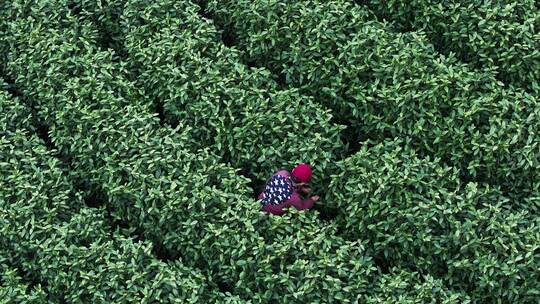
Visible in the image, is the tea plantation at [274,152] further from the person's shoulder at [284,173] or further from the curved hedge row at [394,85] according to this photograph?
the person's shoulder at [284,173]

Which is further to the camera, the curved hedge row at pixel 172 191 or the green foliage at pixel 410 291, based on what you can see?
the curved hedge row at pixel 172 191

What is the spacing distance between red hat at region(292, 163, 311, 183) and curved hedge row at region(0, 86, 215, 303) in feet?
3.71

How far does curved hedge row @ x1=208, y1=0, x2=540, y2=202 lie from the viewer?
6.36 m

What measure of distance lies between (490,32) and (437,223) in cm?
183

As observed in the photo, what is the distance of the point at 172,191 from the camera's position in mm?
6367

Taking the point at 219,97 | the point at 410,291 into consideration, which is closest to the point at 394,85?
the point at 219,97

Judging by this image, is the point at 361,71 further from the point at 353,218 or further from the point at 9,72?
the point at 9,72

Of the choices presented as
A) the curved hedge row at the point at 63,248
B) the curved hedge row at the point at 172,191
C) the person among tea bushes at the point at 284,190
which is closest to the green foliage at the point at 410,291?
the curved hedge row at the point at 172,191

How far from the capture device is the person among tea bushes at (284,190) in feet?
20.6

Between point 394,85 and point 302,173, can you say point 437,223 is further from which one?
point 394,85

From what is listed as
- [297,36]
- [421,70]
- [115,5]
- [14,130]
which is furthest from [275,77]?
[14,130]

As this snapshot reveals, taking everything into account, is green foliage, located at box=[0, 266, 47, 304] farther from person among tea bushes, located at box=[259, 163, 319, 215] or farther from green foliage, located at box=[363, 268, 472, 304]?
green foliage, located at box=[363, 268, 472, 304]

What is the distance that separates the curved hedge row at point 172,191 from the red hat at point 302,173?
287mm

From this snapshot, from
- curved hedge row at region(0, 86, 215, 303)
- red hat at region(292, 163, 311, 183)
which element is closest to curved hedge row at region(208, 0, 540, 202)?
red hat at region(292, 163, 311, 183)
